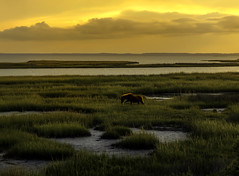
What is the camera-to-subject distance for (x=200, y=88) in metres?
31.9

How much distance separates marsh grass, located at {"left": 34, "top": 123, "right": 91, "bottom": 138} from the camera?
1223 cm

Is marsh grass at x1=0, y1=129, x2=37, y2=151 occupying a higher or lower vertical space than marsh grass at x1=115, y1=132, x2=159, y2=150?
higher

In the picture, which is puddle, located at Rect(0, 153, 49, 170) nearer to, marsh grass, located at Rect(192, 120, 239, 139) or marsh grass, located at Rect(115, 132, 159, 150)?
marsh grass, located at Rect(115, 132, 159, 150)

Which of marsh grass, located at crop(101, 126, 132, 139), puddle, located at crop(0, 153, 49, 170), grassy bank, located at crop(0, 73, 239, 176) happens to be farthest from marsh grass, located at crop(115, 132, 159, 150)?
puddle, located at crop(0, 153, 49, 170)

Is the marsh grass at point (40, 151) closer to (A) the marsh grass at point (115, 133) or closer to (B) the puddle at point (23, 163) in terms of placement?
(B) the puddle at point (23, 163)

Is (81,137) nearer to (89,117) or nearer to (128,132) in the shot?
(128,132)

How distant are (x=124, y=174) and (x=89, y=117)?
8.10 metres

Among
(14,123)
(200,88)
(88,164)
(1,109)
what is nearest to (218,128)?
(88,164)

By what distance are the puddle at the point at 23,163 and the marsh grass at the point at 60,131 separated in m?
2.88

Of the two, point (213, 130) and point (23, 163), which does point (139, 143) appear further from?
point (23, 163)

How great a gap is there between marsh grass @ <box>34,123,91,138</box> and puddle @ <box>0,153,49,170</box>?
113 inches

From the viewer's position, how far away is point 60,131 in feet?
40.4

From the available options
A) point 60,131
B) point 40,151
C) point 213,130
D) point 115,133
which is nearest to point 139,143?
point 115,133

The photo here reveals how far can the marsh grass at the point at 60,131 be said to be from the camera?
12.2 meters
